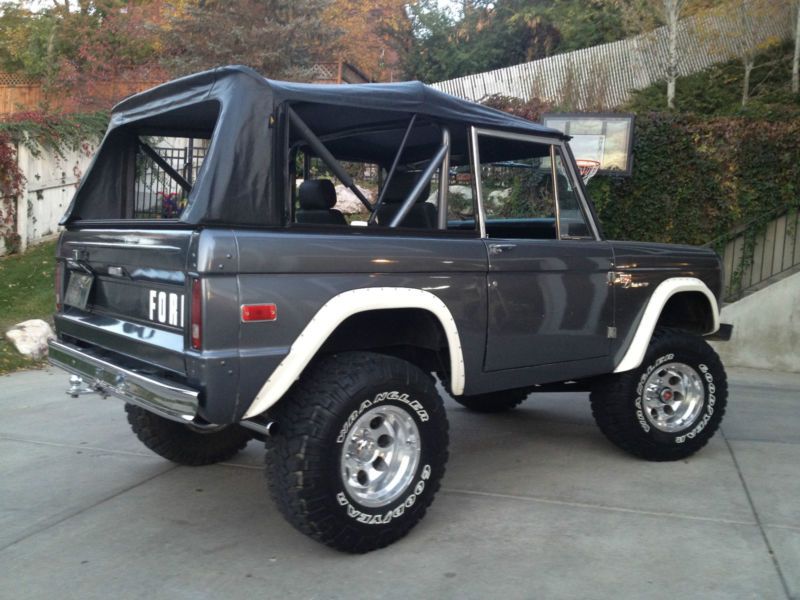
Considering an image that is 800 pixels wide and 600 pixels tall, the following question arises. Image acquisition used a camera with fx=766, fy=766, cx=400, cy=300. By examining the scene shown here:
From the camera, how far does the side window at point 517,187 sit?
14.8ft

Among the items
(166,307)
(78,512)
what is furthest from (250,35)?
(166,307)

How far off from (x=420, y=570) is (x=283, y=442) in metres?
0.83

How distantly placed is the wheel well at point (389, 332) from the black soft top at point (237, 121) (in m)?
0.68

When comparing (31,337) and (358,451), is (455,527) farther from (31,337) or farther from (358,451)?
(31,337)

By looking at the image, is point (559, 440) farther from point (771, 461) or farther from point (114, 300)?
point (114, 300)

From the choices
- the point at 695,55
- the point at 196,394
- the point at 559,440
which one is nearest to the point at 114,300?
the point at 196,394

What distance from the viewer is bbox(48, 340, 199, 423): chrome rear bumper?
9.92 feet

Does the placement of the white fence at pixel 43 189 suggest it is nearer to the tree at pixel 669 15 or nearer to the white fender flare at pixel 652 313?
the white fender flare at pixel 652 313

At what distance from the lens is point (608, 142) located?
34.2ft

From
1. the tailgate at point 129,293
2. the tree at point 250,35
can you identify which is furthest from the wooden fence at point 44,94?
the tailgate at point 129,293

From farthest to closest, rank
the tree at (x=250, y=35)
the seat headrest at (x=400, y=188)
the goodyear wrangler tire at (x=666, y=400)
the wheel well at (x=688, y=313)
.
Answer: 1. the tree at (x=250, y=35)
2. the wheel well at (x=688, y=313)
3. the goodyear wrangler tire at (x=666, y=400)
4. the seat headrest at (x=400, y=188)

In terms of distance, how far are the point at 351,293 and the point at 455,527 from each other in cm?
135

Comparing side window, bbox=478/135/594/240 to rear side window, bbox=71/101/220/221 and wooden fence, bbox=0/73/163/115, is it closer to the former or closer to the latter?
rear side window, bbox=71/101/220/221

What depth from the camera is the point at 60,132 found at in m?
12.2
